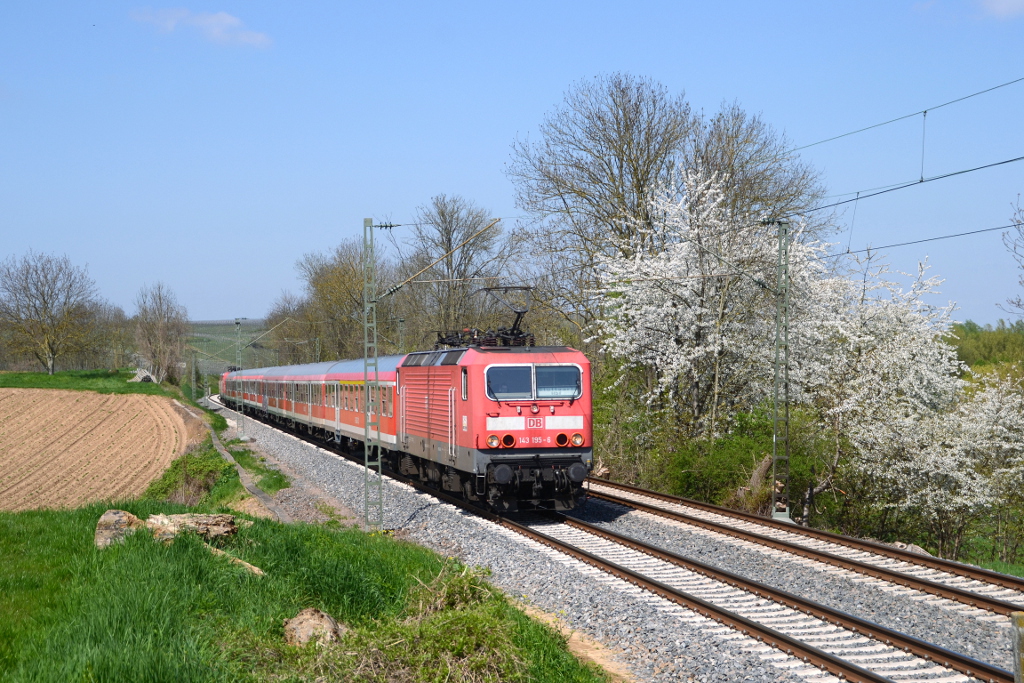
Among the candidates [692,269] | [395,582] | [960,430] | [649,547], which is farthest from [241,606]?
[960,430]

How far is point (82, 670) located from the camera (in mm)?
5262

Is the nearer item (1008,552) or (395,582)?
(395,582)

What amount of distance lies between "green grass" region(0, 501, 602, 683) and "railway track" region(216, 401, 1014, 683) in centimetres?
200

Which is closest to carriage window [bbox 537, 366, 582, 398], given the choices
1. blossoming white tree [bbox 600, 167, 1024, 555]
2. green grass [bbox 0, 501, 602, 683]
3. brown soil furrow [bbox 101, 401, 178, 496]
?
green grass [bbox 0, 501, 602, 683]

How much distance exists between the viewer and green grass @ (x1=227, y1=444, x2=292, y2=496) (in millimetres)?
21428

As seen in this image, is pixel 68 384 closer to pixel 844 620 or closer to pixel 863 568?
pixel 863 568

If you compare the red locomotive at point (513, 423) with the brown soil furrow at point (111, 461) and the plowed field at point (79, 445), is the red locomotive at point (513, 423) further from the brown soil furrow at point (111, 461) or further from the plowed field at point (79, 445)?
the brown soil furrow at point (111, 461)

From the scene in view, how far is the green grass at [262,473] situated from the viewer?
2143 cm

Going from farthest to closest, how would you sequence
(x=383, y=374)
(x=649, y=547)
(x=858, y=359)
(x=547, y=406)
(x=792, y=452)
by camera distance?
(x=858, y=359)
(x=383, y=374)
(x=792, y=452)
(x=547, y=406)
(x=649, y=547)

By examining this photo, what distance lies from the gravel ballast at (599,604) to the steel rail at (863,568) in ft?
10.1

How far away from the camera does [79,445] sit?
32.1m

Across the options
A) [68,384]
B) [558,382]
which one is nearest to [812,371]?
[558,382]

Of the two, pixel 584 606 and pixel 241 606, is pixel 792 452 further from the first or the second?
pixel 241 606

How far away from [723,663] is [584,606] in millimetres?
2387
